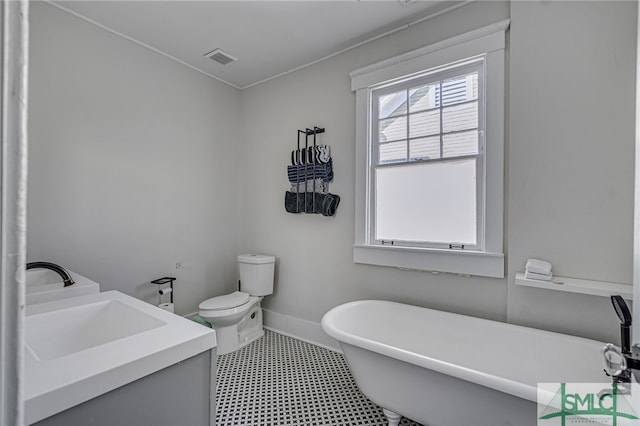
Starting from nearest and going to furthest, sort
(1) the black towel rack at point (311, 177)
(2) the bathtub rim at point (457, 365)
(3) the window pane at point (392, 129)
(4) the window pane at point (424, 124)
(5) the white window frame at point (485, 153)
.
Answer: (2) the bathtub rim at point (457, 365) → (5) the white window frame at point (485, 153) → (4) the window pane at point (424, 124) → (3) the window pane at point (392, 129) → (1) the black towel rack at point (311, 177)

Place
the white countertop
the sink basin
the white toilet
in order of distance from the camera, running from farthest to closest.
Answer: the white toilet
the sink basin
the white countertop

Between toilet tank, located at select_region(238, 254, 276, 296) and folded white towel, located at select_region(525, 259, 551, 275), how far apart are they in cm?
203

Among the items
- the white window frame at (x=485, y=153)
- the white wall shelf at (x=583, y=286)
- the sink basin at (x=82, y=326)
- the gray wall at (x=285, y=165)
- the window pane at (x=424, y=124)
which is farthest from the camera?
the window pane at (x=424, y=124)

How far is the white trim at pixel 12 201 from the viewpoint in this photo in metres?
0.29

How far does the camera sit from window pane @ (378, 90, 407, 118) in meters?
2.32

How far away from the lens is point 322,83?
2693 millimetres

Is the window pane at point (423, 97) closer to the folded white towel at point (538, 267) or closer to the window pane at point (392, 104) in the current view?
the window pane at point (392, 104)

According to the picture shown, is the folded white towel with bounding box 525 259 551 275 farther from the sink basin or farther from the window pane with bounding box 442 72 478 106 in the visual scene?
the sink basin

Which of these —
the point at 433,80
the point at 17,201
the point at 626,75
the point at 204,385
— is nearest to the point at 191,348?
the point at 204,385

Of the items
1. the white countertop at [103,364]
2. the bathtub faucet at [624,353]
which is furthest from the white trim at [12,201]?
the bathtub faucet at [624,353]

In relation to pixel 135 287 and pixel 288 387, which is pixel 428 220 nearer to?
pixel 288 387

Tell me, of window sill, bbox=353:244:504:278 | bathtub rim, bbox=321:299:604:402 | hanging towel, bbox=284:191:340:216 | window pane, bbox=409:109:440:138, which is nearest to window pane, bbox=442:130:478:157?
window pane, bbox=409:109:440:138

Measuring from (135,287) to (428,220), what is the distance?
2.41 m

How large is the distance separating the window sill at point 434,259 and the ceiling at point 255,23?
5.49 feet
